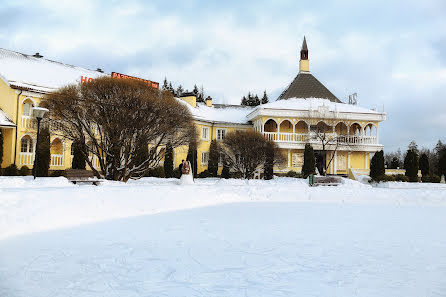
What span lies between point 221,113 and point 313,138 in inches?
422

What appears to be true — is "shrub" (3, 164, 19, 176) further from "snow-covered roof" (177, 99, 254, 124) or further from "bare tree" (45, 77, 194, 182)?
"snow-covered roof" (177, 99, 254, 124)

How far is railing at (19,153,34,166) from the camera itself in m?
24.6

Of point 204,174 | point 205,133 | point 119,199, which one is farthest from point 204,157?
point 119,199

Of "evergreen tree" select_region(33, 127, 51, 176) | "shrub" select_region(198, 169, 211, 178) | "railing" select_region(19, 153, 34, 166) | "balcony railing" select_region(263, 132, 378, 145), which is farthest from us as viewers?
"balcony railing" select_region(263, 132, 378, 145)

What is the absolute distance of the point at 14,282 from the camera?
14.8ft

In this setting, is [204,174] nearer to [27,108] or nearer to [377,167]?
[377,167]

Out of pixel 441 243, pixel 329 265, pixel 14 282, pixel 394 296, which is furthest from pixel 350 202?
pixel 14 282

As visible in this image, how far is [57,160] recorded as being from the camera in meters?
26.4

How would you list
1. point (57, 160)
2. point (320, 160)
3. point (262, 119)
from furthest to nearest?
point (320, 160) → point (262, 119) → point (57, 160)

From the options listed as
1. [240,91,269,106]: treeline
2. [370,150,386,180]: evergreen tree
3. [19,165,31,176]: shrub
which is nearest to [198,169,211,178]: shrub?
[370,150,386,180]: evergreen tree

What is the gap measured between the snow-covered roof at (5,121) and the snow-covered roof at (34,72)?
202 centimetres

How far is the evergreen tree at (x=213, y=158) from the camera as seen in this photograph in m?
31.2

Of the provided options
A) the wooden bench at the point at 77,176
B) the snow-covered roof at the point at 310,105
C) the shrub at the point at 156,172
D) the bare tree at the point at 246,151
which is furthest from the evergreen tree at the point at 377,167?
the wooden bench at the point at 77,176

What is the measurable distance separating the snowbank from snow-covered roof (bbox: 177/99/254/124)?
15941mm
